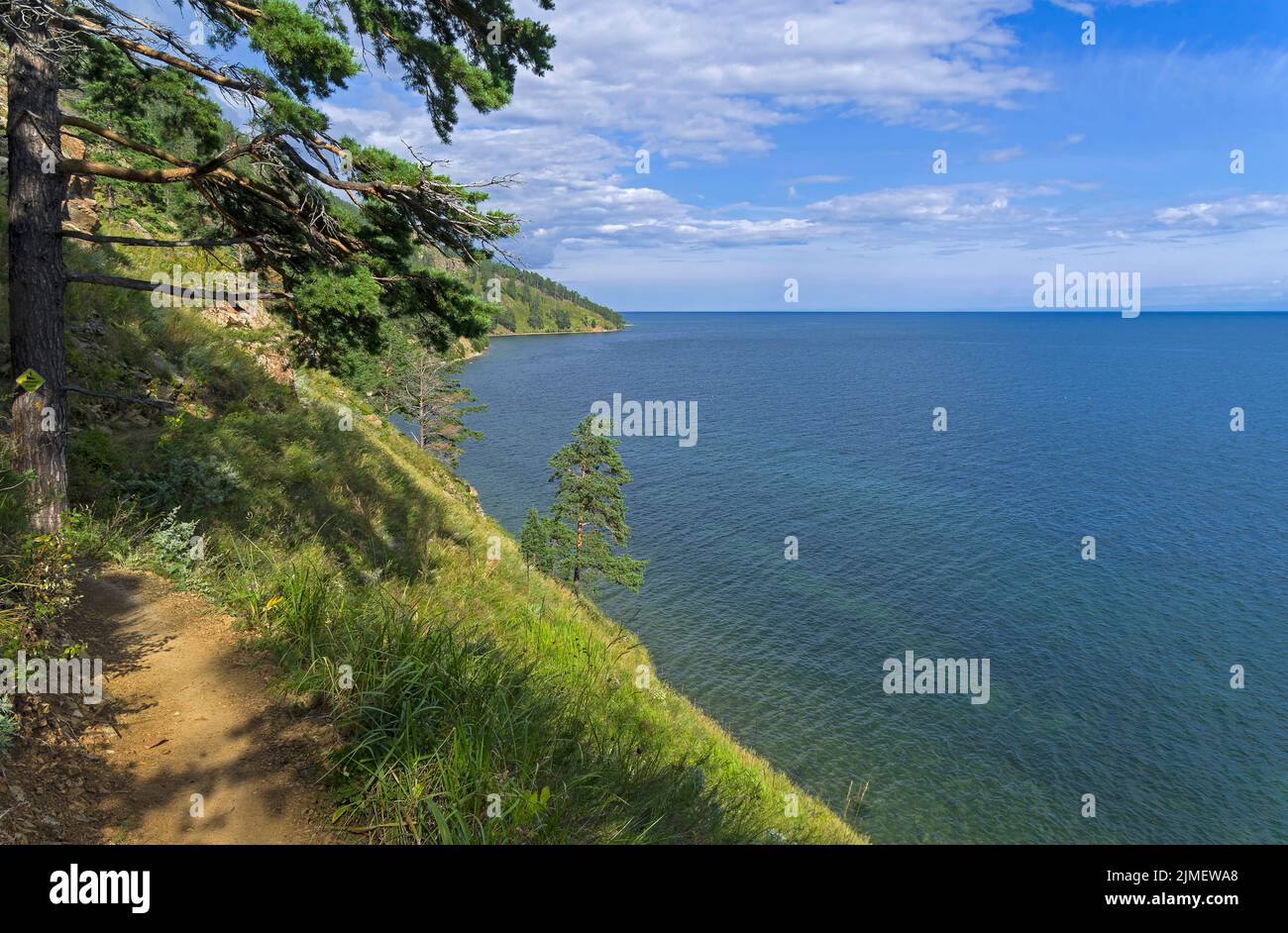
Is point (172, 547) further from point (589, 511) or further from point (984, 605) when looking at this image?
point (984, 605)

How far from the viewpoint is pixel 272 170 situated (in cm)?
750

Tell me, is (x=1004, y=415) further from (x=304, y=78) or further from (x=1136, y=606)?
(x=304, y=78)

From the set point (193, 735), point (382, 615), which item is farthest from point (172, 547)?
point (193, 735)

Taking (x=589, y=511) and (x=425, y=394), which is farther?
(x=425, y=394)

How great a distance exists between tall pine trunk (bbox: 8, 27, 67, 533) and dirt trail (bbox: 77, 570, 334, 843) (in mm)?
1645

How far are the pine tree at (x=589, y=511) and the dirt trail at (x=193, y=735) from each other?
29.0 meters

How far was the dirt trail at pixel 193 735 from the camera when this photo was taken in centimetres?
410

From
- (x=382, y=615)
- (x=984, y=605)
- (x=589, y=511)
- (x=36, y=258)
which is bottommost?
(x=984, y=605)

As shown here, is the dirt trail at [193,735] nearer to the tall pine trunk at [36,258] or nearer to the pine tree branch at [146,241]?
the tall pine trunk at [36,258]

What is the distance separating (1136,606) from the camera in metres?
39.8

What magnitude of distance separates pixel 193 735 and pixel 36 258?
17.6 ft

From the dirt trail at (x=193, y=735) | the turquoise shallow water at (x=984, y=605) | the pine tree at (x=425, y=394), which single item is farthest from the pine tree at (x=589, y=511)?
the dirt trail at (x=193, y=735)

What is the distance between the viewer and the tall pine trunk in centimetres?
658
